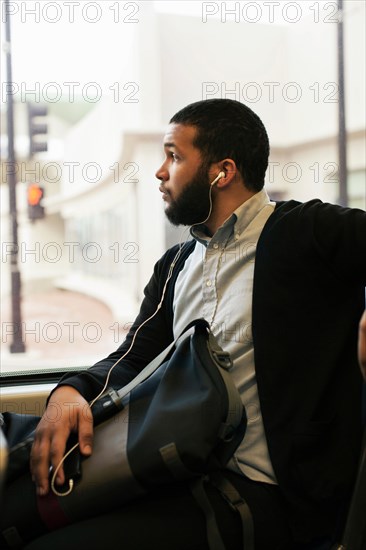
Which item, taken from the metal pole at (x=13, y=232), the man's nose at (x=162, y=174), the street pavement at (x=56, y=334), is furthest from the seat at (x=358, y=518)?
the metal pole at (x=13, y=232)

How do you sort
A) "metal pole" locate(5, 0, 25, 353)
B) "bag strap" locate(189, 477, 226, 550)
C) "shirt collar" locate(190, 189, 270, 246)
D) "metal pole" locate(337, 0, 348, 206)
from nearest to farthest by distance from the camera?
1. "bag strap" locate(189, 477, 226, 550)
2. "shirt collar" locate(190, 189, 270, 246)
3. "metal pole" locate(5, 0, 25, 353)
4. "metal pole" locate(337, 0, 348, 206)

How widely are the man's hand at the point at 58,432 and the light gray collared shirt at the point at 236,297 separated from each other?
0.32 m

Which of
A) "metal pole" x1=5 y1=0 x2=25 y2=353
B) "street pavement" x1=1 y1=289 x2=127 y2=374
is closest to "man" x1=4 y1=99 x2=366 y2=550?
"street pavement" x1=1 y1=289 x2=127 y2=374

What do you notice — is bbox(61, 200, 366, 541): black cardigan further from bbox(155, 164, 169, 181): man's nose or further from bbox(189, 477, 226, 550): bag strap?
bbox(155, 164, 169, 181): man's nose

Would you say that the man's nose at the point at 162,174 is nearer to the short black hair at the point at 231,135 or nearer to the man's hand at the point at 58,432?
the short black hair at the point at 231,135

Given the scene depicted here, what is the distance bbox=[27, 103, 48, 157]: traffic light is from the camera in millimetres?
1859

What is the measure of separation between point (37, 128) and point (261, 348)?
124 centimetres

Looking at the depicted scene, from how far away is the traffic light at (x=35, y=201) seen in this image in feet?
6.37

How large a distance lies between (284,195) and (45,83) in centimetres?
102

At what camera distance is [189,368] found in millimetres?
1089

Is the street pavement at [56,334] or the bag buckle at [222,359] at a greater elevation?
the bag buckle at [222,359]

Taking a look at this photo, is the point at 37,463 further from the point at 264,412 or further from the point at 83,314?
the point at 83,314

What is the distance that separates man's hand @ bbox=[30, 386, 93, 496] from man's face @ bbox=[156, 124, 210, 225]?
0.53 metres

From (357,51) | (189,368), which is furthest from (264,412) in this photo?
(357,51)
